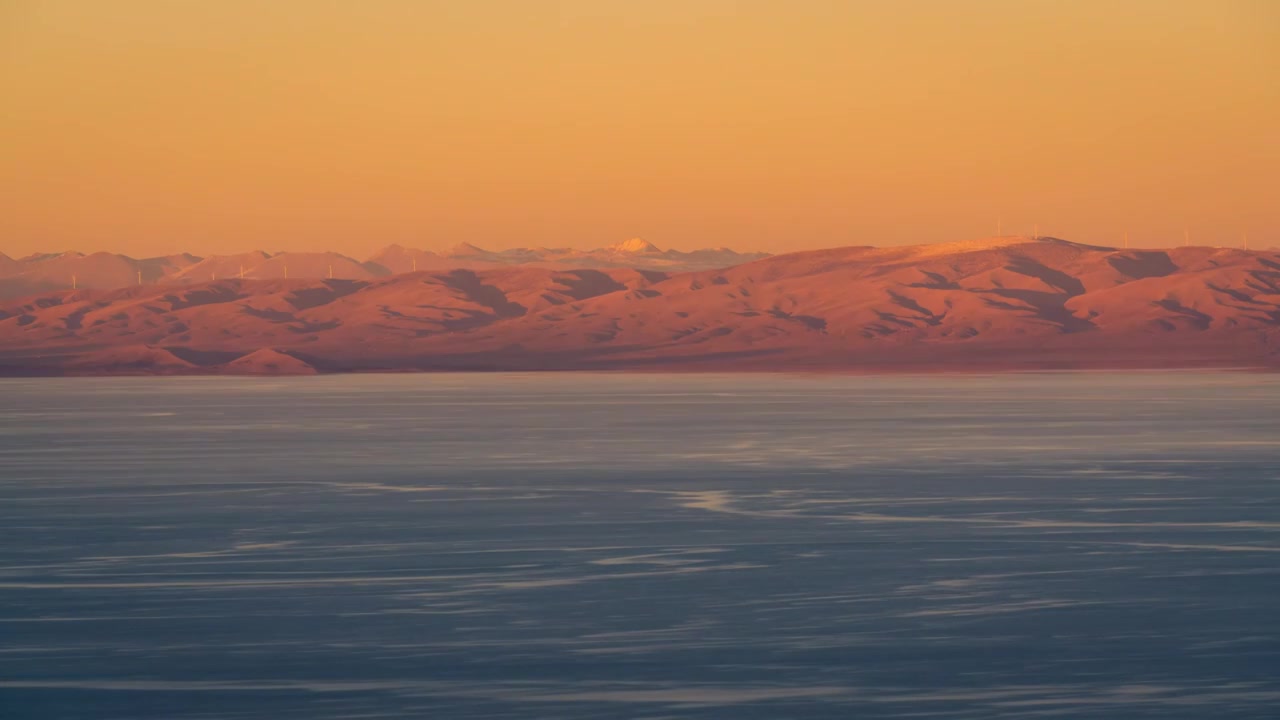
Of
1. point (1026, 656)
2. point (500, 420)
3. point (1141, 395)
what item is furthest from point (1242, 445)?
point (1141, 395)

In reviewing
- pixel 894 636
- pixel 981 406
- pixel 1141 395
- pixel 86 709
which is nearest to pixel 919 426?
pixel 981 406

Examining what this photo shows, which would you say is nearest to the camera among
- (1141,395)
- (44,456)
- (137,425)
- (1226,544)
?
(1226,544)

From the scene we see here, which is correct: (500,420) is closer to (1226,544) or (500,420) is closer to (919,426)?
(919,426)

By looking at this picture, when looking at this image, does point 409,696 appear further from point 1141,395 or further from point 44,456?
point 1141,395

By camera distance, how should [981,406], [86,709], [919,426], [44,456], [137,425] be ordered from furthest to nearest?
[981,406] < [137,425] < [919,426] < [44,456] < [86,709]

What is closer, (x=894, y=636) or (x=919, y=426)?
(x=894, y=636)

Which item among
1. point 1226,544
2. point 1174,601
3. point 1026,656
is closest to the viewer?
point 1026,656
